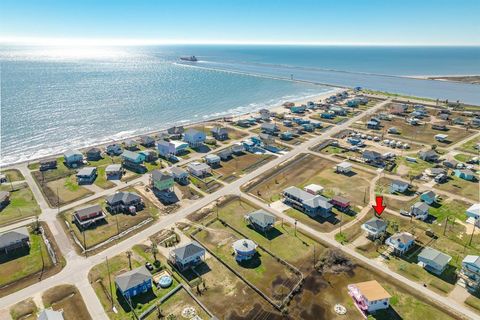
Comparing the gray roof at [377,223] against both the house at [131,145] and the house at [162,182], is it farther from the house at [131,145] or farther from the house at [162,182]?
the house at [131,145]

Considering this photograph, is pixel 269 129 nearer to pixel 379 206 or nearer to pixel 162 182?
pixel 162 182

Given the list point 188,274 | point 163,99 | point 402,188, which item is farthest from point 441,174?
point 163,99

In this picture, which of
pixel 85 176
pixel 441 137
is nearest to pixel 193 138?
pixel 85 176

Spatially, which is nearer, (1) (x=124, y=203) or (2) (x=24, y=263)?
(2) (x=24, y=263)

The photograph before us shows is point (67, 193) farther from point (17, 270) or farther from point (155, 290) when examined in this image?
point (155, 290)

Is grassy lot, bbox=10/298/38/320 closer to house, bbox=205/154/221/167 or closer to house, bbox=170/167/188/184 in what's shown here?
house, bbox=170/167/188/184

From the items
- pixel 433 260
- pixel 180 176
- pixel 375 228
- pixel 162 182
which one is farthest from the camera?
pixel 180 176
